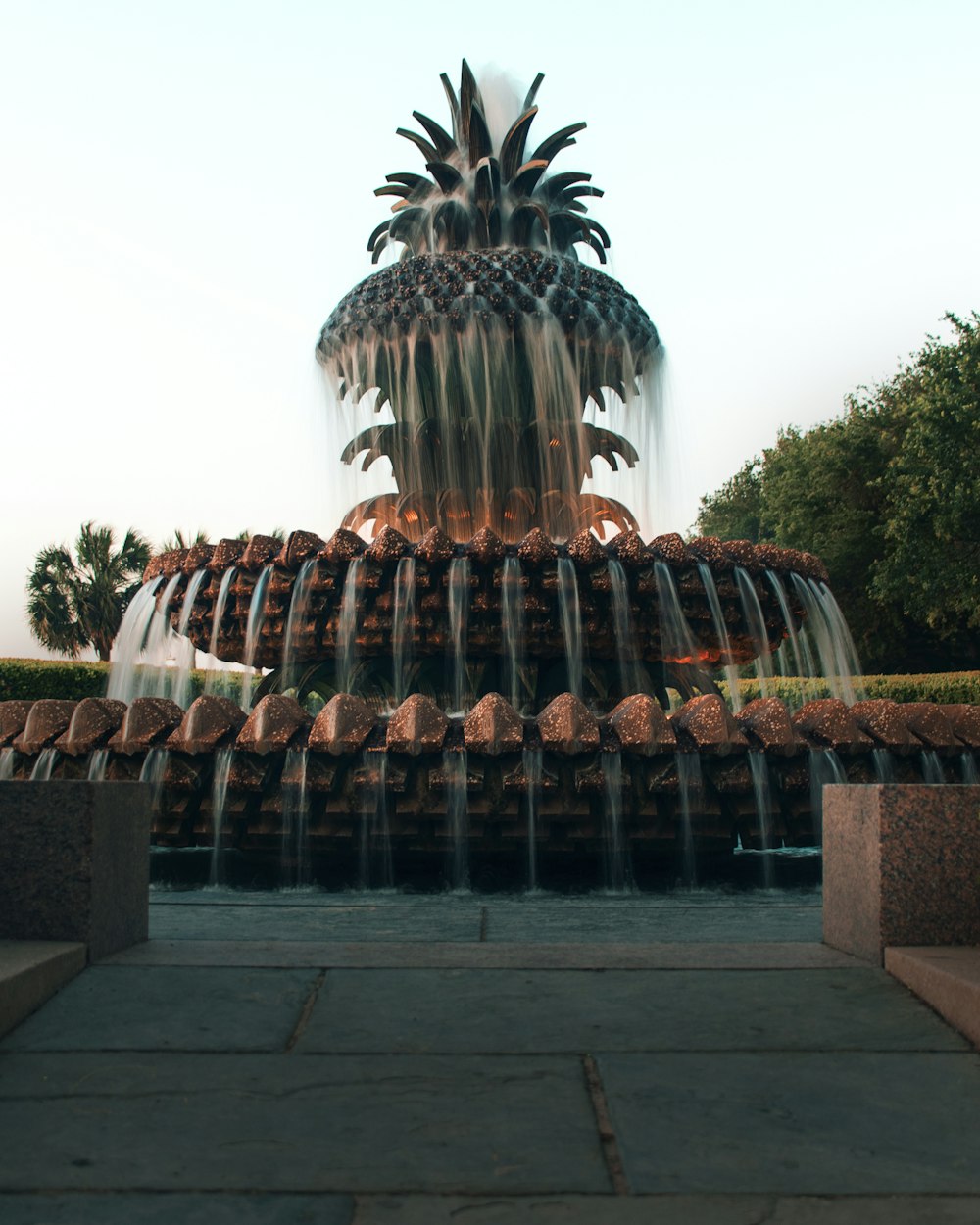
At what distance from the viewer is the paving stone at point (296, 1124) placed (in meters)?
2.64

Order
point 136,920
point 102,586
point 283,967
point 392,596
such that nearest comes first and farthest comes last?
1. point 283,967
2. point 136,920
3. point 392,596
4. point 102,586

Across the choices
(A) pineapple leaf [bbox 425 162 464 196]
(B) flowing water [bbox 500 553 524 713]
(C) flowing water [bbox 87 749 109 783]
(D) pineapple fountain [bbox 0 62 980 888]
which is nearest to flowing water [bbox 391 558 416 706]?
(D) pineapple fountain [bbox 0 62 980 888]

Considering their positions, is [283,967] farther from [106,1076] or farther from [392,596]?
[392,596]

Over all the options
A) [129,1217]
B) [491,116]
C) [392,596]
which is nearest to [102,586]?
[491,116]

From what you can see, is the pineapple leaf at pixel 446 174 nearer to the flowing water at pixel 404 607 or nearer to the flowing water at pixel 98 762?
the flowing water at pixel 404 607

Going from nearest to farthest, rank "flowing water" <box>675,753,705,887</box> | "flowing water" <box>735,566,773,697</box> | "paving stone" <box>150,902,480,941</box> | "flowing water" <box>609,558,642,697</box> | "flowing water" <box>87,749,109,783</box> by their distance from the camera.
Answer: "paving stone" <box>150,902,480,941</box>
"flowing water" <box>675,753,705,887</box>
"flowing water" <box>87,749,109,783</box>
"flowing water" <box>609,558,642,697</box>
"flowing water" <box>735,566,773,697</box>

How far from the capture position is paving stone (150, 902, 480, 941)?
5223mm

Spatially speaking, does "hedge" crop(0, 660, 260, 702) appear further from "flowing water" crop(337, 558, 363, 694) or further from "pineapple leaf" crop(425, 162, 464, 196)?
"flowing water" crop(337, 558, 363, 694)

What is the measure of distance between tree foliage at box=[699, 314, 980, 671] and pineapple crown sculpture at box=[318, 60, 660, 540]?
23.9 metres

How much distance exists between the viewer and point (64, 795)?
4305mm

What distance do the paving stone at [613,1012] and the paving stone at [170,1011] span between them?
5.9 inches

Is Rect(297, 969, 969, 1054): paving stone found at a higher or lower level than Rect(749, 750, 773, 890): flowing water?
lower

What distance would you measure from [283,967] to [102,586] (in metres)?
53.2

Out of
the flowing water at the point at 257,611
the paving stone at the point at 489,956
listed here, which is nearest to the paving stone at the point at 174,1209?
the paving stone at the point at 489,956
